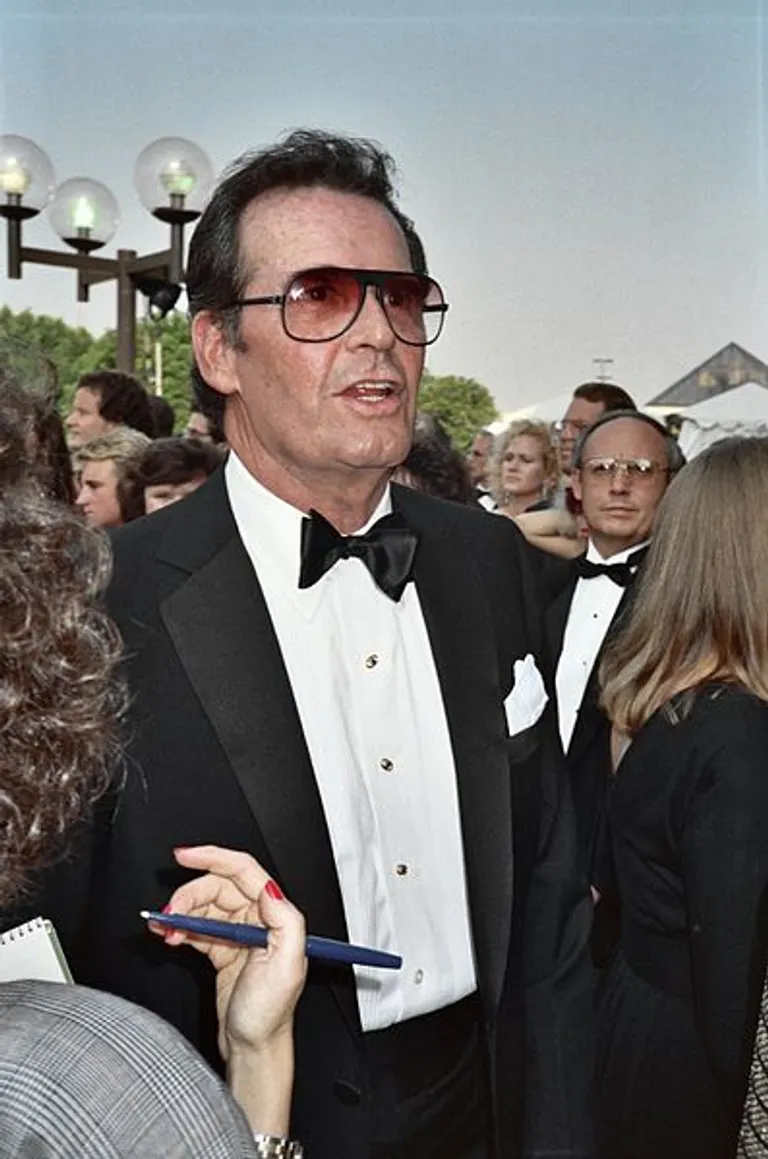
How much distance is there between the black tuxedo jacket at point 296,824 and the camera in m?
1.60

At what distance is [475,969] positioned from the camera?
1.77 meters

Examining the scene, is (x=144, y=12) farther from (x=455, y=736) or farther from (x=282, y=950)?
(x=282, y=950)

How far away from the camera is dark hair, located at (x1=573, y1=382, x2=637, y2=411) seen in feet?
16.8

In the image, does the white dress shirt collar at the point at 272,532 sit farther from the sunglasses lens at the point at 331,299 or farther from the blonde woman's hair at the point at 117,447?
the blonde woman's hair at the point at 117,447

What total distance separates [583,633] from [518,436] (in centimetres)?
187

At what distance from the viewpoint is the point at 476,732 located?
180 cm

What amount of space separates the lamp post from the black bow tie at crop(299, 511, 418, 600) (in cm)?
413

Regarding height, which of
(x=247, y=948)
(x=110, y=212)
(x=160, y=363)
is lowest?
(x=247, y=948)

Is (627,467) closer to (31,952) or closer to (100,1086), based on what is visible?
(31,952)

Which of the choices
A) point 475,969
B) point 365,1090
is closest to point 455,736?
point 475,969

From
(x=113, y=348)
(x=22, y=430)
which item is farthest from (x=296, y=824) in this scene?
(x=113, y=348)

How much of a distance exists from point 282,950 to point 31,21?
187 inches

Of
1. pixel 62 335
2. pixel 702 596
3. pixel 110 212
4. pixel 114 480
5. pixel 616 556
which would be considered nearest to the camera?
pixel 702 596

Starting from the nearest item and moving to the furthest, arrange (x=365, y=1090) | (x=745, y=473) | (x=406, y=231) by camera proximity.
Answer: (x=365, y=1090) → (x=406, y=231) → (x=745, y=473)
